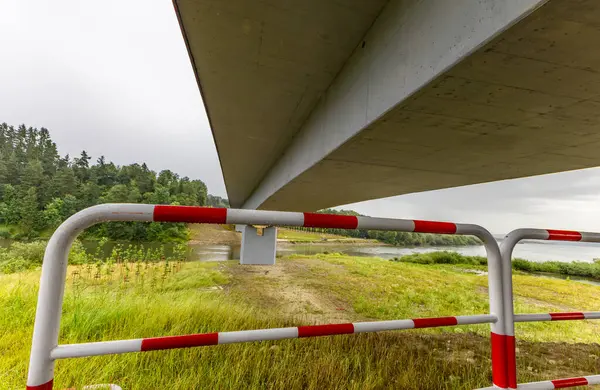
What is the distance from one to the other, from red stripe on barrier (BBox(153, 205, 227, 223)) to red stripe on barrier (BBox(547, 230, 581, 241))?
6.71 feet

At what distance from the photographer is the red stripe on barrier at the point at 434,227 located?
1.59 metres

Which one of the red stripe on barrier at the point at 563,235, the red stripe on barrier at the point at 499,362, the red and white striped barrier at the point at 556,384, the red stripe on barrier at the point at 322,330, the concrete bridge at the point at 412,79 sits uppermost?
the concrete bridge at the point at 412,79

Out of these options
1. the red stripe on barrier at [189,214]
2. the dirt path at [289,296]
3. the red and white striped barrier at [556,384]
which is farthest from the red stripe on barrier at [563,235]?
the dirt path at [289,296]

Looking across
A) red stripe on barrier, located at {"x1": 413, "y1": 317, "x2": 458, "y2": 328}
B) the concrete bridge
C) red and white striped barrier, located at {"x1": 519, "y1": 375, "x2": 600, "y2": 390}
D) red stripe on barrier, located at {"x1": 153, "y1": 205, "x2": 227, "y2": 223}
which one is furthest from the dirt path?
red stripe on barrier, located at {"x1": 153, "y1": 205, "x2": 227, "y2": 223}

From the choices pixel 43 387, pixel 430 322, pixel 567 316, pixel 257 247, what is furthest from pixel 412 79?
pixel 257 247

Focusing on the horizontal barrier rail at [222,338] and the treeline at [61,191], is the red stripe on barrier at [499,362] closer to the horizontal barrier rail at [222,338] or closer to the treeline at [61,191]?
the horizontal barrier rail at [222,338]

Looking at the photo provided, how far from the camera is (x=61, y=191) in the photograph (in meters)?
40.8

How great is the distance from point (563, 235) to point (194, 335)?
2.31 metres

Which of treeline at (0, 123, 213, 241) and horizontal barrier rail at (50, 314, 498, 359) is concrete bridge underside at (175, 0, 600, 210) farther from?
treeline at (0, 123, 213, 241)

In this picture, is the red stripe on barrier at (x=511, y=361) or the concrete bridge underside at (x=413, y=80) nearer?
the concrete bridge underside at (x=413, y=80)

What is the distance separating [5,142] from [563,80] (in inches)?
3408

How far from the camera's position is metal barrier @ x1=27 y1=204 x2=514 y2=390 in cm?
108

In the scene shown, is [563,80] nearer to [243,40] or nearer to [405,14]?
[405,14]

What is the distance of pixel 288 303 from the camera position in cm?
866
